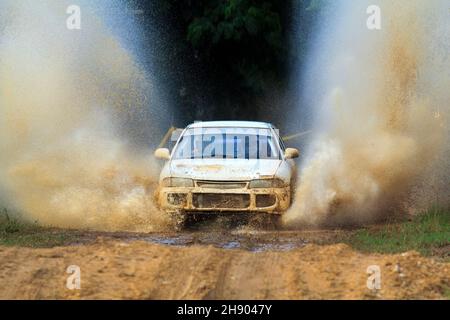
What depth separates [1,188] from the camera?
15961mm

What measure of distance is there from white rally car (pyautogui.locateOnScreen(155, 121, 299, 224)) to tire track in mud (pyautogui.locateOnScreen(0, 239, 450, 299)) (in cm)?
320

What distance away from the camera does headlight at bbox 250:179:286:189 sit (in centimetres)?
1371

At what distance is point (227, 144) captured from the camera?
1489 centimetres

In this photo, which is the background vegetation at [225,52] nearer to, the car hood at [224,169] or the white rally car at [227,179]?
the white rally car at [227,179]

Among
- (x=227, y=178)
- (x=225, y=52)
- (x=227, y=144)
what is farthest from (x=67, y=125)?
(x=225, y=52)

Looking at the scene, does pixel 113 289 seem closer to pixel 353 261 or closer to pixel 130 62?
pixel 353 261

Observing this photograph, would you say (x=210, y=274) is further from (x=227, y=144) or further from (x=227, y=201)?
(x=227, y=144)

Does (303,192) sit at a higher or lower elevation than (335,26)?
lower

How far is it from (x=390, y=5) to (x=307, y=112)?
740cm

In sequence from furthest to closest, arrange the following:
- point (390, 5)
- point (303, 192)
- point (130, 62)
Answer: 1. point (130, 62)
2. point (390, 5)
3. point (303, 192)

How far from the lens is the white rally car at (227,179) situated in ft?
44.8

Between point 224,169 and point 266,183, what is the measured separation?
24.6 inches

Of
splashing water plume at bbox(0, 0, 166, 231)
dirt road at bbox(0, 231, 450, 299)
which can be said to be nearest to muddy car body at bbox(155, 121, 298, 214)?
splashing water plume at bbox(0, 0, 166, 231)

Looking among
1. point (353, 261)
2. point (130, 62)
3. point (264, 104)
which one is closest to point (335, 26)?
point (130, 62)
